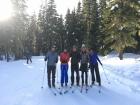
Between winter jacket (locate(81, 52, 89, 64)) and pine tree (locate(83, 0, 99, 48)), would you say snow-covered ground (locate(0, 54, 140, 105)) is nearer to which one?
winter jacket (locate(81, 52, 89, 64))

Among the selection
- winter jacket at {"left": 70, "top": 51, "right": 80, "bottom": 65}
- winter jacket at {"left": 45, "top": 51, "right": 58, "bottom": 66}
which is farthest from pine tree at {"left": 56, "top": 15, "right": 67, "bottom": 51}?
winter jacket at {"left": 70, "top": 51, "right": 80, "bottom": 65}

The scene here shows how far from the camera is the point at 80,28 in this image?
73.0 m

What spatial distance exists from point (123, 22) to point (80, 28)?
34274mm

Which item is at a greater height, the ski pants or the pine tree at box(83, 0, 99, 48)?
the pine tree at box(83, 0, 99, 48)

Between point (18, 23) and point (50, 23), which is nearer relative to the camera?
point (18, 23)

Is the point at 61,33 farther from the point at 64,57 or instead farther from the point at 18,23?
the point at 64,57

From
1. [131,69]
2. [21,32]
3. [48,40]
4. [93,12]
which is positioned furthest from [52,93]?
[48,40]

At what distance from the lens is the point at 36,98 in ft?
54.0

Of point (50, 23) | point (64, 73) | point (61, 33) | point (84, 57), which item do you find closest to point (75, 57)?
point (84, 57)

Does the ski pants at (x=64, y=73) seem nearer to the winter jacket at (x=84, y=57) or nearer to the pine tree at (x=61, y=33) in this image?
the winter jacket at (x=84, y=57)

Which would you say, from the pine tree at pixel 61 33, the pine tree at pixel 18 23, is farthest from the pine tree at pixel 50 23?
the pine tree at pixel 18 23

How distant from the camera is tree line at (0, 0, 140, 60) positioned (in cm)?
3922

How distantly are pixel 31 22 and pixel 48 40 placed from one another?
→ 48.8ft

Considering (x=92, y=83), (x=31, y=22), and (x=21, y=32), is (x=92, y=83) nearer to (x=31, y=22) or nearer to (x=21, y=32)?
(x=21, y=32)
